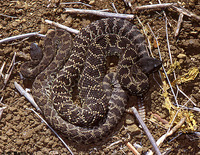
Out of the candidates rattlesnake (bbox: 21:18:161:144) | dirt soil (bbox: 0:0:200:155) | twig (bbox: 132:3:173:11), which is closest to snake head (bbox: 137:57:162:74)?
rattlesnake (bbox: 21:18:161:144)

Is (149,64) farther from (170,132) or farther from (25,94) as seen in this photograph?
(25,94)

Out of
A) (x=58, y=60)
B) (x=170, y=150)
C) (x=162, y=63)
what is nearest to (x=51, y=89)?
(x=58, y=60)

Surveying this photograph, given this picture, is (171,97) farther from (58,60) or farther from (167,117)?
(58,60)

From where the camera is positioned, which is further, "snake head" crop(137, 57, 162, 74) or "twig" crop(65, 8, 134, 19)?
"twig" crop(65, 8, 134, 19)

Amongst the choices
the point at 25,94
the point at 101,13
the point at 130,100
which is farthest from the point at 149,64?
the point at 25,94

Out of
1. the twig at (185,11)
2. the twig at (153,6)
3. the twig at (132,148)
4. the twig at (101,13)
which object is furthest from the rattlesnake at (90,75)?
the twig at (185,11)

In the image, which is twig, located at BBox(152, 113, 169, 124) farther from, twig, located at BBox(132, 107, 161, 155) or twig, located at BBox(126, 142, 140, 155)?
twig, located at BBox(126, 142, 140, 155)

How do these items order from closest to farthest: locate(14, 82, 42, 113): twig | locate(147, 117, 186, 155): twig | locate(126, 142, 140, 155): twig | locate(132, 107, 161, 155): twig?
locate(132, 107, 161, 155): twig → locate(147, 117, 186, 155): twig → locate(126, 142, 140, 155): twig → locate(14, 82, 42, 113): twig

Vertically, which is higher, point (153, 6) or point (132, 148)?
point (153, 6)
